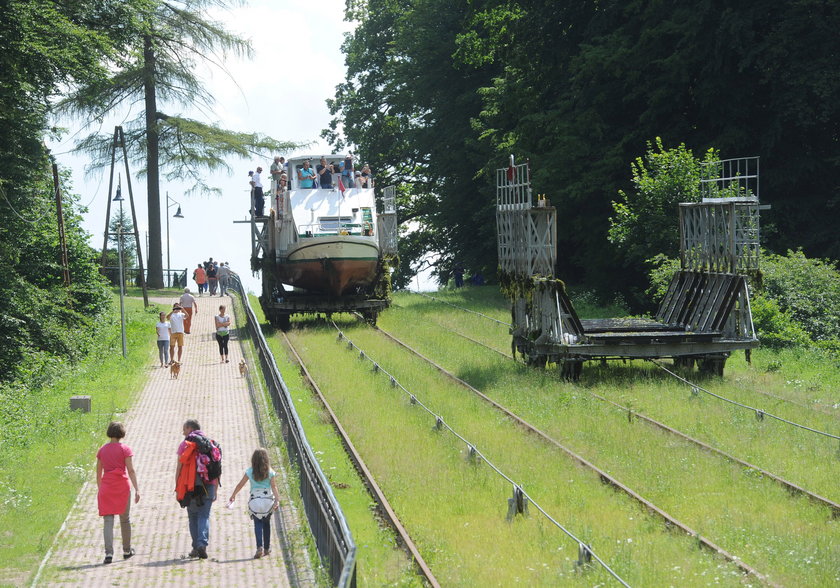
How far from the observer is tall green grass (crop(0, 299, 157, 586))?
12.9 m

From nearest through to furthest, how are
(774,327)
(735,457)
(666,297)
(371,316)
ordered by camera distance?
(735,457), (666,297), (774,327), (371,316)

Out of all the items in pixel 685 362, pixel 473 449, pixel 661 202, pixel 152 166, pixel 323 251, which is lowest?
pixel 473 449

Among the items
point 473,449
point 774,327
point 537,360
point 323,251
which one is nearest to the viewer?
point 473,449

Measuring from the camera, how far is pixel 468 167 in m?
50.3

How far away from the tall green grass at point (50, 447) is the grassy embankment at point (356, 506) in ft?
9.86

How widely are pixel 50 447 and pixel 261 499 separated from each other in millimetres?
7719

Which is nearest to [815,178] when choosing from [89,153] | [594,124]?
[594,124]

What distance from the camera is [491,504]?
14.1 metres

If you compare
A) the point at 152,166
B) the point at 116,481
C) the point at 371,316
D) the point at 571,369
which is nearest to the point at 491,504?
the point at 116,481

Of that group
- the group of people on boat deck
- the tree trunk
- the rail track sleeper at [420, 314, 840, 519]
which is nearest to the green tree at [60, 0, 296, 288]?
the tree trunk

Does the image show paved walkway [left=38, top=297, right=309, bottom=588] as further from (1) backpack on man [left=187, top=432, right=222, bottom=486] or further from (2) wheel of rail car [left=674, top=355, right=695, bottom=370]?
(2) wheel of rail car [left=674, top=355, right=695, bottom=370]

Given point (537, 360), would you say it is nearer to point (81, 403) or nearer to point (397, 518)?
point (81, 403)

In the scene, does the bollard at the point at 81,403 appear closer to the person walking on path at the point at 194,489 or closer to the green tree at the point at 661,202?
the person walking on path at the point at 194,489

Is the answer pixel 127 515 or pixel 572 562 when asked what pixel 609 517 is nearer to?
pixel 572 562
